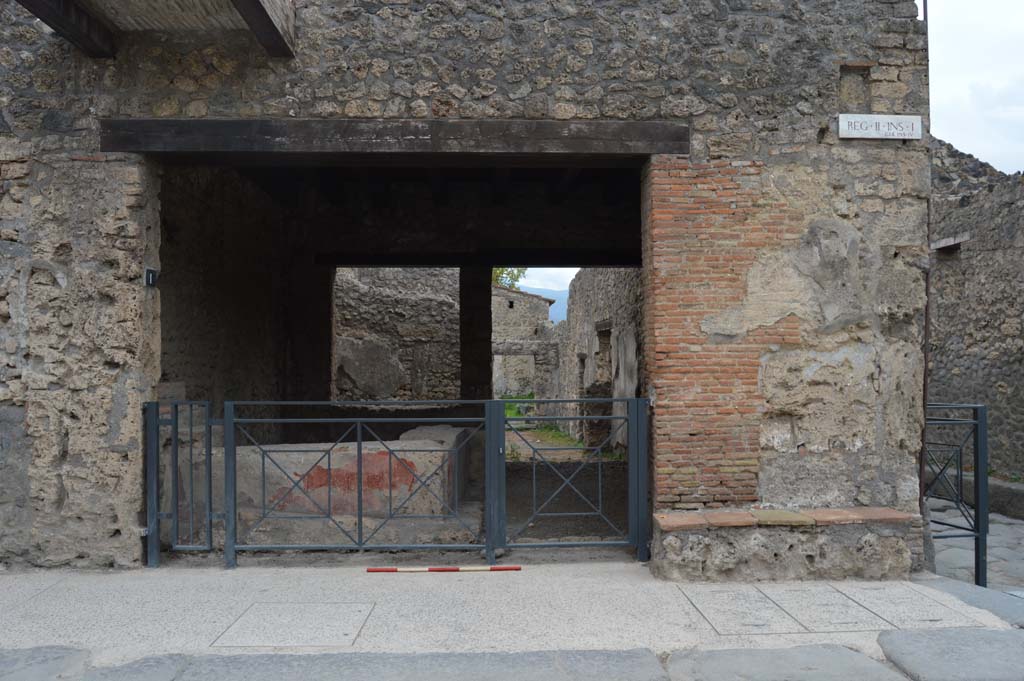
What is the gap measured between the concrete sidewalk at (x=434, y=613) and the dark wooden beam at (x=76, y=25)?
11.7 ft

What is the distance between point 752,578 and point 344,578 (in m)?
2.73

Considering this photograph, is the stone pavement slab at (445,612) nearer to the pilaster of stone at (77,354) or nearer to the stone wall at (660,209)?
the pilaster of stone at (77,354)

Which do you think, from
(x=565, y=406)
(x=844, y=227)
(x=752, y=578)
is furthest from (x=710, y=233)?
(x=565, y=406)

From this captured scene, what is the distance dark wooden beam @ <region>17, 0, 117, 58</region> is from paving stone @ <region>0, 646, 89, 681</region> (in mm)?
3621

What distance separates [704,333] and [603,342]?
9806mm

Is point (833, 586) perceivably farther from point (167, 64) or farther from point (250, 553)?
point (167, 64)

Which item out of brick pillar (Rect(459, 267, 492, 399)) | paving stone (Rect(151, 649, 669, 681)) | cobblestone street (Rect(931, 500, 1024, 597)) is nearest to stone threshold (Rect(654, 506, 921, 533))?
paving stone (Rect(151, 649, 669, 681))

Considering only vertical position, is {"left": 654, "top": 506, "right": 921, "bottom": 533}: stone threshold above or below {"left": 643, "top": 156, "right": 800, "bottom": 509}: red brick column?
below

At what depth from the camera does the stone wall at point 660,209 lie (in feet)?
15.9

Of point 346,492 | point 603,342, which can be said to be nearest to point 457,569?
point 346,492

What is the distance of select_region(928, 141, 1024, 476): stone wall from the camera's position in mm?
9914

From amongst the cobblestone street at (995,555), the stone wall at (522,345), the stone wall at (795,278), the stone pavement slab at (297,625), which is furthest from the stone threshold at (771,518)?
the stone wall at (522,345)

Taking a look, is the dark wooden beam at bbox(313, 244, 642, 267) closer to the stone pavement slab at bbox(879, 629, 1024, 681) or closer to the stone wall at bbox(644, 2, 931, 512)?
the stone wall at bbox(644, 2, 931, 512)

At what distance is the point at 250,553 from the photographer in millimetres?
5367
